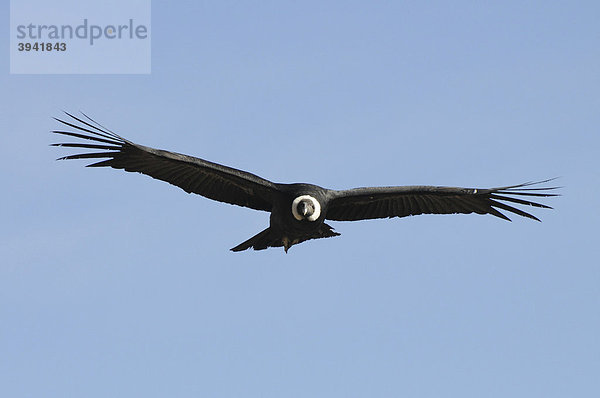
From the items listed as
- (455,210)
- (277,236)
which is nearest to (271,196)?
(277,236)

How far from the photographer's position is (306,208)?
1777cm

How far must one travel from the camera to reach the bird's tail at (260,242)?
61.7 feet

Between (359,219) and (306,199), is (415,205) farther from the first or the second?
(306,199)

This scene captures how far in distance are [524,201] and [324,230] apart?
138 inches

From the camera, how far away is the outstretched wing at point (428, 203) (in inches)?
754

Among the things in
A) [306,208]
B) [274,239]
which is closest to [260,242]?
[274,239]

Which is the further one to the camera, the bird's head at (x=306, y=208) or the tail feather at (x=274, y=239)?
the tail feather at (x=274, y=239)

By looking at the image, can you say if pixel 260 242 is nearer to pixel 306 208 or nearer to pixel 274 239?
pixel 274 239

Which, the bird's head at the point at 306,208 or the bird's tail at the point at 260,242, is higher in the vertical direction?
the bird's head at the point at 306,208

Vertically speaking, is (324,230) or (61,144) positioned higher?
(61,144)

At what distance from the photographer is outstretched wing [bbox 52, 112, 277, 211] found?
1764 centimetres

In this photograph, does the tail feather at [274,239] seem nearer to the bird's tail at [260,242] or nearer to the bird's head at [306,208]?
the bird's tail at [260,242]

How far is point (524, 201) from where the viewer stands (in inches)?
762

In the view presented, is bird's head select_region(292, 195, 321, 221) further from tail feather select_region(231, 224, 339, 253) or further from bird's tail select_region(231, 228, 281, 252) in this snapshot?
bird's tail select_region(231, 228, 281, 252)
